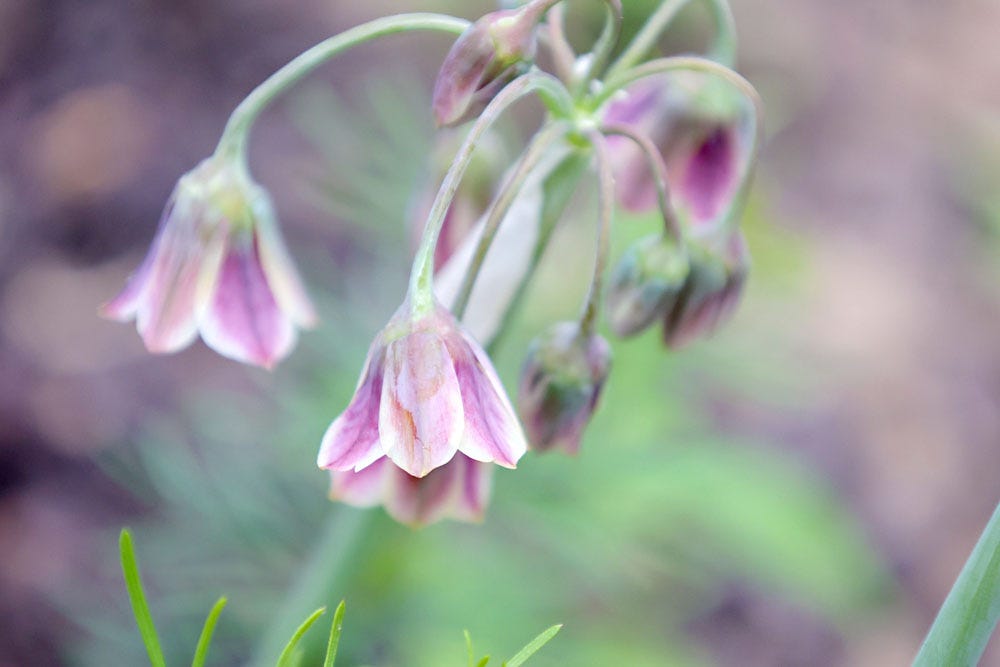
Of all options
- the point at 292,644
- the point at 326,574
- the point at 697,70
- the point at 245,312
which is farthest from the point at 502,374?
the point at 292,644

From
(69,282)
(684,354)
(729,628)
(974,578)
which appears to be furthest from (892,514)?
(974,578)

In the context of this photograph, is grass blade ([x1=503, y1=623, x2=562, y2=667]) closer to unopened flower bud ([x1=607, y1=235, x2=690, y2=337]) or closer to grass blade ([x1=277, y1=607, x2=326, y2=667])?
grass blade ([x1=277, y1=607, x2=326, y2=667])

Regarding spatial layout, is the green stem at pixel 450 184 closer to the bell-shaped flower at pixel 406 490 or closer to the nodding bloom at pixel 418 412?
the nodding bloom at pixel 418 412

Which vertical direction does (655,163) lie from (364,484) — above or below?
above

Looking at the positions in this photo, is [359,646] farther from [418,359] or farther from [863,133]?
[863,133]

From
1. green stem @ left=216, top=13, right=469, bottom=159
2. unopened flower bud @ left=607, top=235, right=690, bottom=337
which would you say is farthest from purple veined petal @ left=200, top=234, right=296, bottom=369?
unopened flower bud @ left=607, top=235, right=690, bottom=337

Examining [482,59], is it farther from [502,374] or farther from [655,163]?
[502,374]

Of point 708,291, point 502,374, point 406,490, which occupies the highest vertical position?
point 708,291
